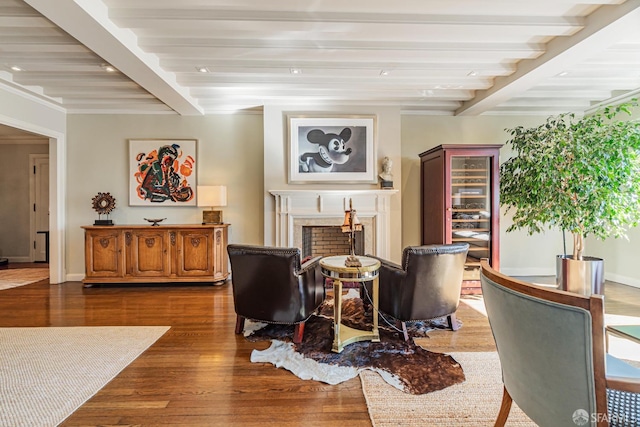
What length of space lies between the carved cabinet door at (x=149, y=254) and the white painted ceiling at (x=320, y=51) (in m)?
1.89

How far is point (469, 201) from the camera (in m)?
4.16

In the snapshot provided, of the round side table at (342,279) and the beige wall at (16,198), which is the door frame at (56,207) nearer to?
the beige wall at (16,198)

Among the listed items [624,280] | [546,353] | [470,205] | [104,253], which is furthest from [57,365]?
[624,280]

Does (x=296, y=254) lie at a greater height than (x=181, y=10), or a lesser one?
lesser

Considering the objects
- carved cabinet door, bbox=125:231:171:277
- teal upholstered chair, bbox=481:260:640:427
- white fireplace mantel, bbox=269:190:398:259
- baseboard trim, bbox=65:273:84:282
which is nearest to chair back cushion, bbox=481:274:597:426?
teal upholstered chair, bbox=481:260:640:427

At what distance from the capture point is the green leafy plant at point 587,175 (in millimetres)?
3049

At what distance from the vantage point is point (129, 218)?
474 cm

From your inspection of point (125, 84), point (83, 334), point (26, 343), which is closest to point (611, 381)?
point (83, 334)

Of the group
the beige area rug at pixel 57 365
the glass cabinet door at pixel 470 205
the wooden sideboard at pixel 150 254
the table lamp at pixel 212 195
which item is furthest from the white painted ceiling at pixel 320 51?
the beige area rug at pixel 57 365

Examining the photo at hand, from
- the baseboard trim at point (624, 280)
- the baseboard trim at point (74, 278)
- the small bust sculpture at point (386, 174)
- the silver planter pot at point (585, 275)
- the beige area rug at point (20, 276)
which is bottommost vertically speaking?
the beige area rug at point (20, 276)

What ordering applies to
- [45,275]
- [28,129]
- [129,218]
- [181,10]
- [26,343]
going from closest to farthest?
[181,10], [26,343], [28,129], [129,218], [45,275]

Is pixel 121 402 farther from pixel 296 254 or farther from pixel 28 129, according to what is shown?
pixel 28 129

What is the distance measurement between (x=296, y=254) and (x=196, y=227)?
2.40 metres

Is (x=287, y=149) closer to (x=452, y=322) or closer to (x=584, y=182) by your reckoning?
(x=452, y=322)
